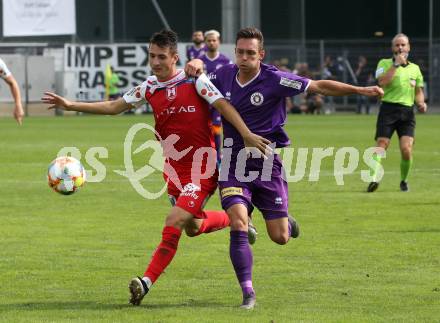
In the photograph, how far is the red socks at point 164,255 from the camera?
27.8 ft

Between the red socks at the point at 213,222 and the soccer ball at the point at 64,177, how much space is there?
1883mm

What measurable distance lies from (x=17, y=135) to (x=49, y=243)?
18.7 meters

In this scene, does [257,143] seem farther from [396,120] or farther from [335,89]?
[396,120]

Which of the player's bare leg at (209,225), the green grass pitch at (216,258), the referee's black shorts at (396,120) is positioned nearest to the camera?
the green grass pitch at (216,258)

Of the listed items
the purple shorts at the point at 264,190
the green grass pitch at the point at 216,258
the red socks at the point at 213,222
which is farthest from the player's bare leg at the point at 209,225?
the purple shorts at the point at 264,190

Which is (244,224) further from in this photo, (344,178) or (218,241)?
(344,178)

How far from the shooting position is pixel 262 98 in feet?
29.0

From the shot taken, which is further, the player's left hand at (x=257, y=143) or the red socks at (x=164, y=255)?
the red socks at (x=164, y=255)

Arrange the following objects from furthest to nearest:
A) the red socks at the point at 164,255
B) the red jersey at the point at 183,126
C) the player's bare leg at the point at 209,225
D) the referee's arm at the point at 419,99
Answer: the referee's arm at the point at 419,99
the player's bare leg at the point at 209,225
the red jersey at the point at 183,126
the red socks at the point at 164,255

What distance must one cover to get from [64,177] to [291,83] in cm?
326

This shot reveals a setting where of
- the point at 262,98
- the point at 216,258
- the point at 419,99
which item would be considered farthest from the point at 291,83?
the point at 419,99

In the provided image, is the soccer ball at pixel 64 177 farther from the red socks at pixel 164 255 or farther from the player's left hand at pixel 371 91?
the player's left hand at pixel 371 91

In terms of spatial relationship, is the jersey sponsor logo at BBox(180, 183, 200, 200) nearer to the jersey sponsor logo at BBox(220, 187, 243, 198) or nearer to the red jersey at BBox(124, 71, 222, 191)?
the red jersey at BBox(124, 71, 222, 191)

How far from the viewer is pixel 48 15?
4272 cm
